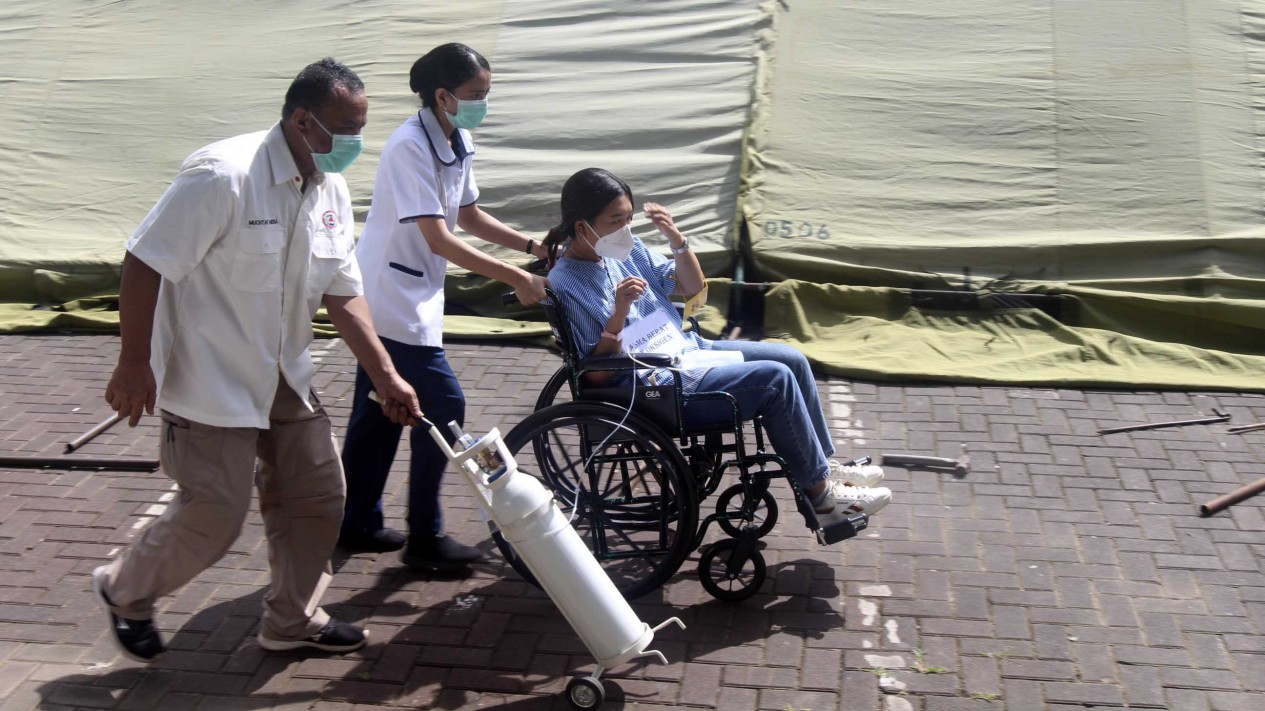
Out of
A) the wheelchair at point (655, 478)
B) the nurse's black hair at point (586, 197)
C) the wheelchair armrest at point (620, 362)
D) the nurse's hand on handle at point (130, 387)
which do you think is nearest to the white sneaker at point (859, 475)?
the wheelchair at point (655, 478)

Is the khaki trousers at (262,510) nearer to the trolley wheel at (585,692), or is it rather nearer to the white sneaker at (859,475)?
the trolley wheel at (585,692)

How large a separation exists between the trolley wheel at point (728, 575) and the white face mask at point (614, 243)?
1006mm

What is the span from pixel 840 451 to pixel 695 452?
56.2 inches

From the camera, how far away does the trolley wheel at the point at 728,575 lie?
4.07m

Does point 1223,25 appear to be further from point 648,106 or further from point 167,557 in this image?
→ point 167,557

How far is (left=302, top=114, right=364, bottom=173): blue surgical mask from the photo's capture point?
3.48 meters

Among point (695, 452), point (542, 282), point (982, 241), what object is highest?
point (542, 282)

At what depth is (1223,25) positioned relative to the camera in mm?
7117

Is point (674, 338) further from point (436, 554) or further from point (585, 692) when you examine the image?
point (585, 692)

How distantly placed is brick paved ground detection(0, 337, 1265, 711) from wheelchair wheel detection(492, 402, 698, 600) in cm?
17

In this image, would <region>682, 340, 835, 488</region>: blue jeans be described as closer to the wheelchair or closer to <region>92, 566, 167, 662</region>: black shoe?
the wheelchair

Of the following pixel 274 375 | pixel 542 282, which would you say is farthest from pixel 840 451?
pixel 274 375

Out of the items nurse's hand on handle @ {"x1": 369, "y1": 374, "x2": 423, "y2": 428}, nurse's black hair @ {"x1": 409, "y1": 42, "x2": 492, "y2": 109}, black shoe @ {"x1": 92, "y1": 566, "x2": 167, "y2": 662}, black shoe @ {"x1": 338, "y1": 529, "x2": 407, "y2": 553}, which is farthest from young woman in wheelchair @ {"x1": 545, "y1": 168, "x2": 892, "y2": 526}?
black shoe @ {"x1": 92, "y1": 566, "x2": 167, "y2": 662}

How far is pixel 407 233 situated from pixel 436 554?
1.11 m
